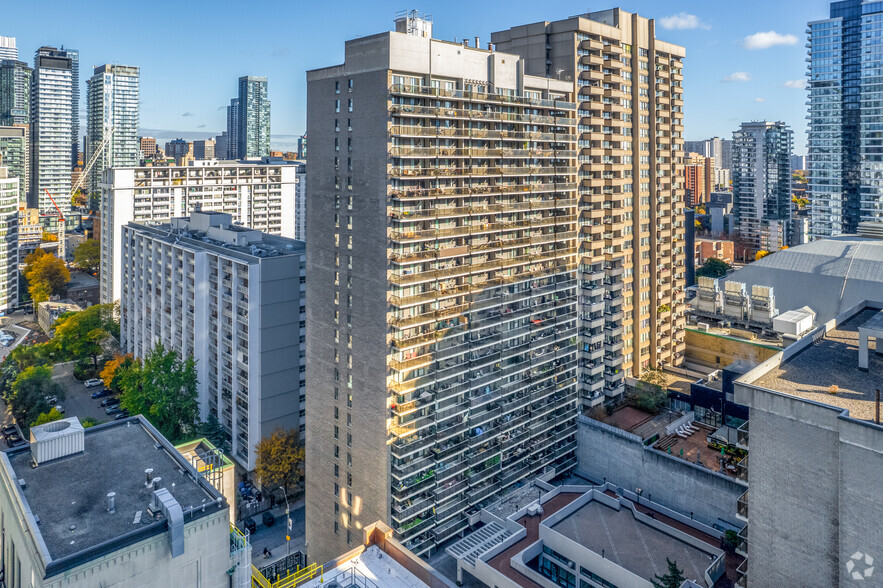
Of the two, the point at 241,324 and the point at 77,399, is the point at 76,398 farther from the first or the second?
the point at 241,324

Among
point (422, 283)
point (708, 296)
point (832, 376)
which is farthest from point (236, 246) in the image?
point (832, 376)

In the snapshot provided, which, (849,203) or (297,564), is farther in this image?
(849,203)

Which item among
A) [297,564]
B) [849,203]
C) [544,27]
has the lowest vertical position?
[297,564]

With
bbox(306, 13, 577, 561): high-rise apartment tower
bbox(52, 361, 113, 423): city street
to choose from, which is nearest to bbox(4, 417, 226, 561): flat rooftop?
bbox(306, 13, 577, 561): high-rise apartment tower

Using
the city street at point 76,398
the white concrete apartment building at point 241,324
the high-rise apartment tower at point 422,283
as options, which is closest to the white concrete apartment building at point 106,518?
the high-rise apartment tower at point 422,283

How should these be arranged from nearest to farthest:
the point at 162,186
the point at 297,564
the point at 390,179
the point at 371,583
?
the point at 371,583 → the point at 390,179 → the point at 297,564 → the point at 162,186

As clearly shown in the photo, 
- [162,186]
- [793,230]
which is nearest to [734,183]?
[793,230]

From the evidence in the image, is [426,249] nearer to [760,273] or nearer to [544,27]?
[544,27]
